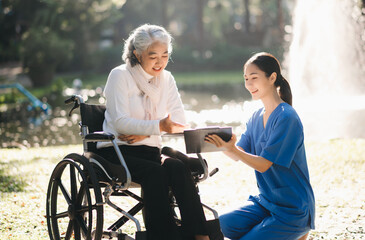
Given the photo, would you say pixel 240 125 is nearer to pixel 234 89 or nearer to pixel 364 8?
pixel 364 8

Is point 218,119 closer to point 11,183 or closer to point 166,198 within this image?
point 11,183

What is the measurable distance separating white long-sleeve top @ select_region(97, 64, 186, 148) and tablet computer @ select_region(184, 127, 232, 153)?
0.28 meters

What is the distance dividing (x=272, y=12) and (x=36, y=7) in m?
17.9

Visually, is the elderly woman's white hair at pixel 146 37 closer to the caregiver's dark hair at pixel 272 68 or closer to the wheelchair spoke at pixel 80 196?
the caregiver's dark hair at pixel 272 68

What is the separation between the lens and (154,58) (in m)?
3.35

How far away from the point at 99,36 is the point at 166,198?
26567 millimetres

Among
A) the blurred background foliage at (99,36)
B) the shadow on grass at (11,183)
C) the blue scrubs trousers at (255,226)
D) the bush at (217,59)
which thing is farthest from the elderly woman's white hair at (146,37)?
the bush at (217,59)

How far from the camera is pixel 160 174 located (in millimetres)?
3035

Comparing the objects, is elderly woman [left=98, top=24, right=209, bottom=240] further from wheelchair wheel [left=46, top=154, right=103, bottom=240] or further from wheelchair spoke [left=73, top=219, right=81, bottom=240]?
wheelchair spoke [left=73, top=219, right=81, bottom=240]

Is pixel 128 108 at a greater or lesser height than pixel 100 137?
greater

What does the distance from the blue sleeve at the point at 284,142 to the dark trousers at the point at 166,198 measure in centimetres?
45

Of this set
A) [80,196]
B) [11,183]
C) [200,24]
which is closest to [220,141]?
[80,196]

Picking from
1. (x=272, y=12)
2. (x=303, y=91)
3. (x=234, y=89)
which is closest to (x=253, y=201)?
(x=303, y=91)

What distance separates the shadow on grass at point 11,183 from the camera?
5686 mm
